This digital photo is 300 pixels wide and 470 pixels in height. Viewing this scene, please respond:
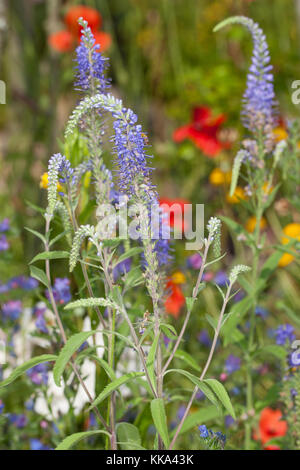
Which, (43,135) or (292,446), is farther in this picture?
(43,135)

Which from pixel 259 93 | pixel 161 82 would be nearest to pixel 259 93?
pixel 259 93

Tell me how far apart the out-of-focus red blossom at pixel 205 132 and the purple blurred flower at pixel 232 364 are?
4.04 ft

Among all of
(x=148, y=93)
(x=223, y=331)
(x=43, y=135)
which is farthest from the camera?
(x=148, y=93)

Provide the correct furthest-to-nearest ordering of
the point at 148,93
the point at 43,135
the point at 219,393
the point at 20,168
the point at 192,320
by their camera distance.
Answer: the point at 148,93 → the point at 43,135 → the point at 20,168 → the point at 192,320 → the point at 219,393

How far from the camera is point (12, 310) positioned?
1.76 meters

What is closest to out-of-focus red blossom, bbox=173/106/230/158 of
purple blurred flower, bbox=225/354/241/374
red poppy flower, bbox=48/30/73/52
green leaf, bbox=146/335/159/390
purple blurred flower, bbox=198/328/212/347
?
red poppy flower, bbox=48/30/73/52

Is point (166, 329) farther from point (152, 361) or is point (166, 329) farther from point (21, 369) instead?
point (21, 369)

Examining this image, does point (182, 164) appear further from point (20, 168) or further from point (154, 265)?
point (154, 265)

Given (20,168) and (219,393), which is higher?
(20,168)

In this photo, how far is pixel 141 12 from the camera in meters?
4.02

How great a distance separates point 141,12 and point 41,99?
103 cm

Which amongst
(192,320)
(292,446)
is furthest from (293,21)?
(292,446)

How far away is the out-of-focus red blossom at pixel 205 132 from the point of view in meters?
2.79
